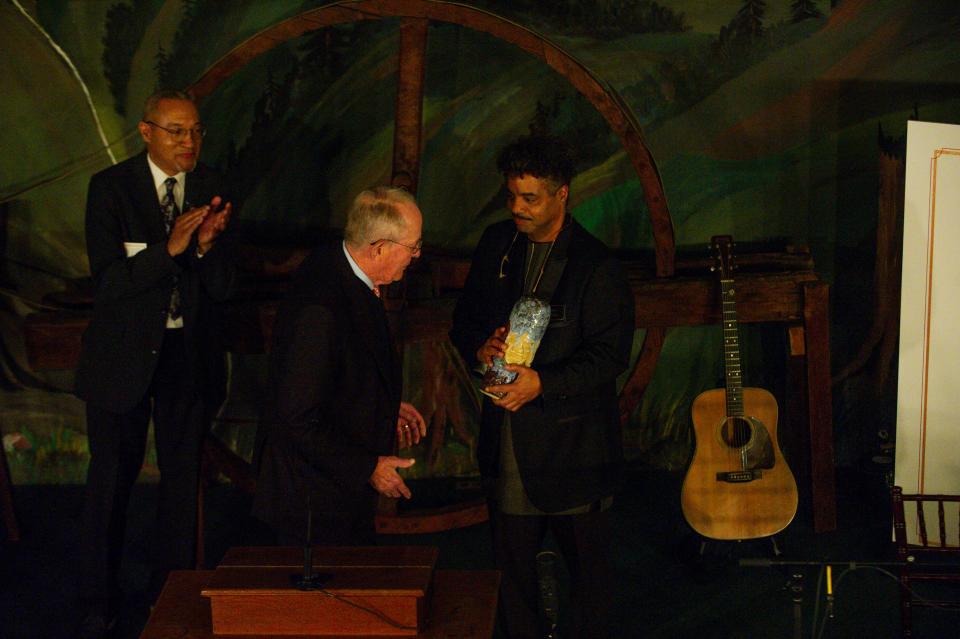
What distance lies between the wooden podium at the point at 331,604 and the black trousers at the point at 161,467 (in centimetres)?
149

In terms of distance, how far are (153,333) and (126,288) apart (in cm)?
19

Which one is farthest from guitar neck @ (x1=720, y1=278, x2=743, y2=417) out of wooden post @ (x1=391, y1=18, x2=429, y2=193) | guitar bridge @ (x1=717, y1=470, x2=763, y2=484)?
wooden post @ (x1=391, y1=18, x2=429, y2=193)

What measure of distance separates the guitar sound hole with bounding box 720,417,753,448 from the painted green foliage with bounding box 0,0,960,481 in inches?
43.7

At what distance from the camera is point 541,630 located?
13.3 ft

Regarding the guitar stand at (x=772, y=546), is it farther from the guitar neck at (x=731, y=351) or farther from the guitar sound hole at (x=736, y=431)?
the guitar neck at (x=731, y=351)

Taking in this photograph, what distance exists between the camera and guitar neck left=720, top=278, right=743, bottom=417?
4957mm

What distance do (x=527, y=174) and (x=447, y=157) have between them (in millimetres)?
2336

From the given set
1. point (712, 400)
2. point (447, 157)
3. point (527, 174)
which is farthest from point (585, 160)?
point (527, 174)

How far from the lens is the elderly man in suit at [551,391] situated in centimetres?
377

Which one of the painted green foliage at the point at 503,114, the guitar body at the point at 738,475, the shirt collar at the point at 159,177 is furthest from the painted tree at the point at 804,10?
the shirt collar at the point at 159,177

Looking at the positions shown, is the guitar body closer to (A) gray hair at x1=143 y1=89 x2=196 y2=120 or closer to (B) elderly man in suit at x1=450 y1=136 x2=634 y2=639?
(B) elderly man in suit at x1=450 y1=136 x2=634 y2=639

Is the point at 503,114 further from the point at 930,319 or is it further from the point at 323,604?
the point at 323,604

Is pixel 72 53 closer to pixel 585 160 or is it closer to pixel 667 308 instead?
pixel 585 160

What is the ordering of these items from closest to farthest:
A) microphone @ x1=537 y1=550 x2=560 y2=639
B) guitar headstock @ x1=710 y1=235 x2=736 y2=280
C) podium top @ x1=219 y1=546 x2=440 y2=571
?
1. podium top @ x1=219 y1=546 x2=440 y2=571
2. microphone @ x1=537 y1=550 x2=560 y2=639
3. guitar headstock @ x1=710 y1=235 x2=736 y2=280
